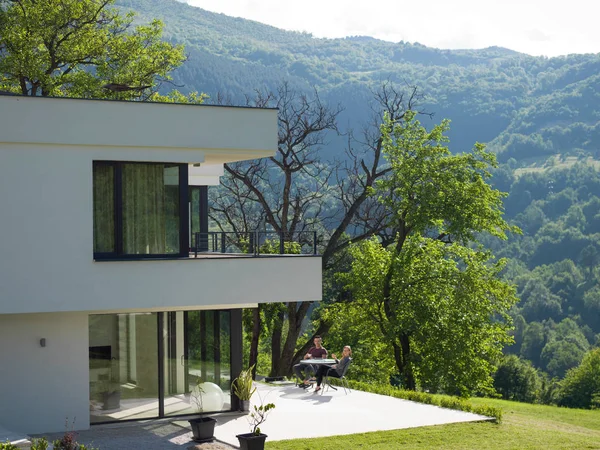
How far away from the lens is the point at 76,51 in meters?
31.8

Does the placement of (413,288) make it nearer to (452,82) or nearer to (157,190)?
(157,190)

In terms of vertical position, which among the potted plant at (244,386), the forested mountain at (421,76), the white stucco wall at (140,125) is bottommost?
the potted plant at (244,386)

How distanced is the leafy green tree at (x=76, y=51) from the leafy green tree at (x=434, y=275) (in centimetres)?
961

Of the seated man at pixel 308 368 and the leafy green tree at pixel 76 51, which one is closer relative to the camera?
the seated man at pixel 308 368

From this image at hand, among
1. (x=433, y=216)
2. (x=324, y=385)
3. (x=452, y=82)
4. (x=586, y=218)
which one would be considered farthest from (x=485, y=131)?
(x=324, y=385)

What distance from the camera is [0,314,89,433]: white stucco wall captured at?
626 inches

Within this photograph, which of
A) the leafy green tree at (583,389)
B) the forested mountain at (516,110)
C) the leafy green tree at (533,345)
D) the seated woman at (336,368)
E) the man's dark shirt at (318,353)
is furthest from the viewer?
the leafy green tree at (533,345)

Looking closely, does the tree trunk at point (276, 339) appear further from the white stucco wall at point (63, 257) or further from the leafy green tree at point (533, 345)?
the leafy green tree at point (533, 345)

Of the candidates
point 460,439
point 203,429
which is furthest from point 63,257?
point 460,439

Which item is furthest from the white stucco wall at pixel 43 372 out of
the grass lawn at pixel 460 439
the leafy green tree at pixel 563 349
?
the leafy green tree at pixel 563 349

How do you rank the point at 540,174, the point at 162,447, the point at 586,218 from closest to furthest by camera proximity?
the point at 162,447 → the point at 586,218 → the point at 540,174

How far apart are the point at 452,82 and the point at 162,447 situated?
123029 mm

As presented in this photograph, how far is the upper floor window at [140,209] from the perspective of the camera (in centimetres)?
1616

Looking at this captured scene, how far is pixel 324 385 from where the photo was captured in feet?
70.8
